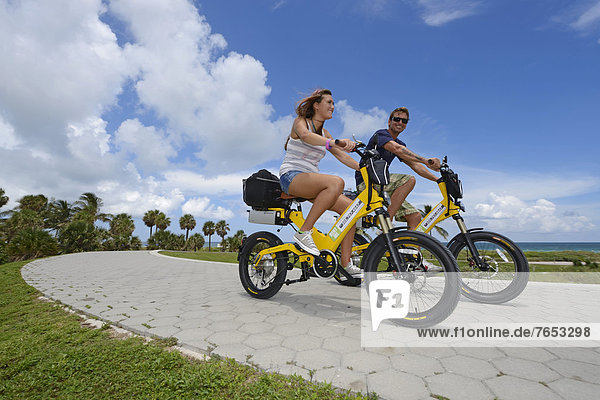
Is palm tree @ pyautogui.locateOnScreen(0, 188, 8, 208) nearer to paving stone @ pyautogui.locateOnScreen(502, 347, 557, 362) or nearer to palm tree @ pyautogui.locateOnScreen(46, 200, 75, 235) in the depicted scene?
palm tree @ pyautogui.locateOnScreen(46, 200, 75, 235)

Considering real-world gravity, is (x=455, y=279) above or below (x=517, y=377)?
above

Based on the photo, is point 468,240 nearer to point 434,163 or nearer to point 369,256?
point 434,163

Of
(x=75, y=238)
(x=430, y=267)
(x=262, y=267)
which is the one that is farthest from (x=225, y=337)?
(x=75, y=238)

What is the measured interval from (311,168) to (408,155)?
4.36 feet

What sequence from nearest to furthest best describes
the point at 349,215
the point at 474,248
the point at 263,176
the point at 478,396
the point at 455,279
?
1. the point at 478,396
2. the point at 455,279
3. the point at 349,215
4. the point at 474,248
5. the point at 263,176

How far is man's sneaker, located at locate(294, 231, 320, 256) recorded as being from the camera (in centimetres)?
308

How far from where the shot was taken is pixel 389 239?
2.61 meters

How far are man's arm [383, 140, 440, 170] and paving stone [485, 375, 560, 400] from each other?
2447 millimetres

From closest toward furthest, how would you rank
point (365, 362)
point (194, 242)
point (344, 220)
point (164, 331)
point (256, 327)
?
point (365, 362) < point (164, 331) < point (256, 327) < point (344, 220) < point (194, 242)

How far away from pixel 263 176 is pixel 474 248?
2.69m

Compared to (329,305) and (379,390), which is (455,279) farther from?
(329,305)

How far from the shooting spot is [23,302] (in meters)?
3.98

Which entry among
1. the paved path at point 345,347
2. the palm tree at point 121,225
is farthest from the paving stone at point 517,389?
the palm tree at point 121,225

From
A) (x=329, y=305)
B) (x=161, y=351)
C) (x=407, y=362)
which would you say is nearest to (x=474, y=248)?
(x=329, y=305)
